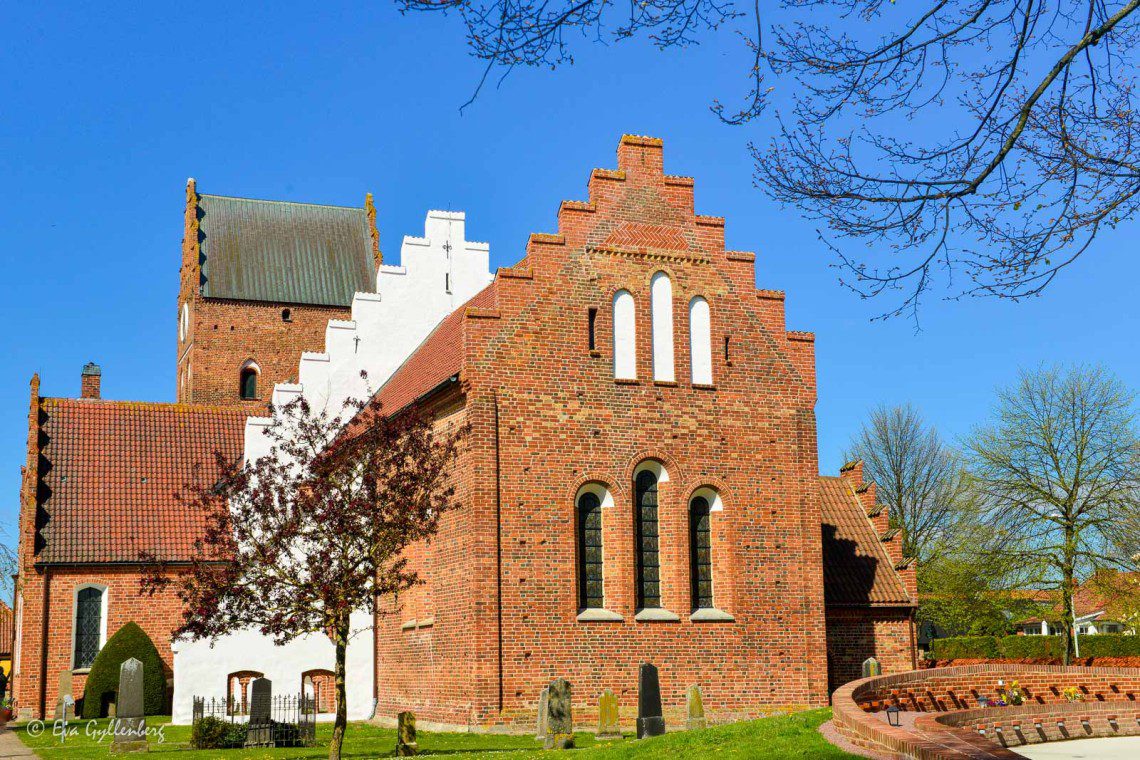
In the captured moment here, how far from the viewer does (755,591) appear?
936 inches

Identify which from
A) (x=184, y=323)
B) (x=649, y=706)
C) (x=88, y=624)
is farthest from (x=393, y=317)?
(x=184, y=323)

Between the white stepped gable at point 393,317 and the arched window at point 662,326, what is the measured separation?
9882mm

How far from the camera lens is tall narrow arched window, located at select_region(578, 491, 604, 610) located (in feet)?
74.8

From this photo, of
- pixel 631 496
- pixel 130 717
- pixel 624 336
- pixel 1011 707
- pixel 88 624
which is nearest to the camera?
pixel 1011 707

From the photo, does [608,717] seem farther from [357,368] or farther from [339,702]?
[357,368]

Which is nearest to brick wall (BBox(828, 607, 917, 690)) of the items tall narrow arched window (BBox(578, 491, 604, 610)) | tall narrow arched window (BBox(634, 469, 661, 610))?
tall narrow arched window (BBox(634, 469, 661, 610))

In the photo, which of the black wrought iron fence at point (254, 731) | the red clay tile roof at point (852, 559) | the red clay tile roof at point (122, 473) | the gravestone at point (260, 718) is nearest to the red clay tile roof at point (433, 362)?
the gravestone at point (260, 718)

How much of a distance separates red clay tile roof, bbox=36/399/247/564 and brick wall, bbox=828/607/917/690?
17.3m

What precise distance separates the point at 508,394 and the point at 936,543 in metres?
34.0

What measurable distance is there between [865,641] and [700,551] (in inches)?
232

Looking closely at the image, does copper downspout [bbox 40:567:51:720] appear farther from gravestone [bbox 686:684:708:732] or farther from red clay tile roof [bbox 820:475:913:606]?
red clay tile roof [bbox 820:475:913:606]

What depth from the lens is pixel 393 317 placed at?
1284 inches

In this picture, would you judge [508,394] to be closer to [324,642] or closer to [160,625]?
[324,642]

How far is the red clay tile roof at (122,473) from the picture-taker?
33250 millimetres
